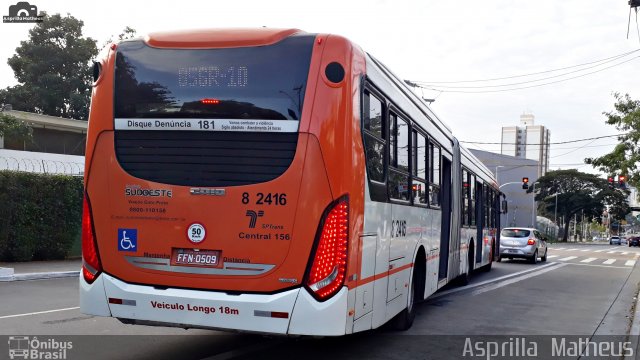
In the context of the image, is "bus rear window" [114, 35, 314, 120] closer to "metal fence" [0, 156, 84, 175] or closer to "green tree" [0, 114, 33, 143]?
"green tree" [0, 114, 33, 143]

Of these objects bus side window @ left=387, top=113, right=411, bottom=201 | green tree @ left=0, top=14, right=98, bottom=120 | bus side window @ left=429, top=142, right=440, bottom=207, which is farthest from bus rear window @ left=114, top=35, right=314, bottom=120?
→ green tree @ left=0, top=14, right=98, bottom=120

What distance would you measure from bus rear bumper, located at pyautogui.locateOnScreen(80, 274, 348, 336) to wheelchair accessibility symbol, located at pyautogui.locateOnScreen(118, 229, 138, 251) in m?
0.35

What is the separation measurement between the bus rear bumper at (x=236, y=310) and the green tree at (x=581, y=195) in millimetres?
89237

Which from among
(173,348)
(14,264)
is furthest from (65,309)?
(14,264)

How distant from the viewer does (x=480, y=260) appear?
17.1 metres

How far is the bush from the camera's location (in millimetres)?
16016

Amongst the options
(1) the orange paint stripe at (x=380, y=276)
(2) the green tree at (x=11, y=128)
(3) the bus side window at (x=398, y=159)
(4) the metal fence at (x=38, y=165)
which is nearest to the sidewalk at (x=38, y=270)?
(2) the green tree at (x=11, y=128)

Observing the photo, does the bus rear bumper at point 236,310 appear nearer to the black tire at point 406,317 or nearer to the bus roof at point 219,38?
the bus roof at point 219,38

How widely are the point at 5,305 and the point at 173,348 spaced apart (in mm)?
4363

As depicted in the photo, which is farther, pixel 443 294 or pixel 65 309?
pixel 443 294

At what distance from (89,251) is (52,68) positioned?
40662 mm

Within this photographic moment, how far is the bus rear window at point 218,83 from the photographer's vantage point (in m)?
5.46

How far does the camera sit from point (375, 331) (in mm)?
8383

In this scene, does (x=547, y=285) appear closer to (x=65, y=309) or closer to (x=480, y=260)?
(x=480, y=260)
